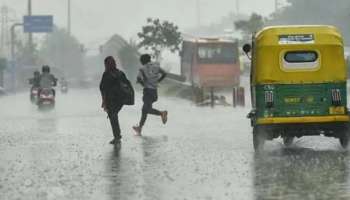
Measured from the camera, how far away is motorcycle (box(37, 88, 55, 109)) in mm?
34750

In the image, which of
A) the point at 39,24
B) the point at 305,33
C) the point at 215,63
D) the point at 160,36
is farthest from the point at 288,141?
the point at 39,24

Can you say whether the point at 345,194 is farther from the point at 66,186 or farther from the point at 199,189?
the point at 66,186

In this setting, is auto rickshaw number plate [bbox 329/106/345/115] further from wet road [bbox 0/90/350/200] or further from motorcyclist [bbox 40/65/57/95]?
motorcyclist [bbox 40/65/57/95]

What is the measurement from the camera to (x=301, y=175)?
12242mm

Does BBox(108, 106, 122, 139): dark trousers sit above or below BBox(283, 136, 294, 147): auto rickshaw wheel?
above

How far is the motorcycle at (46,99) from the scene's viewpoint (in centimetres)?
3475

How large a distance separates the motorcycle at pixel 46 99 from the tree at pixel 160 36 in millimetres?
42446

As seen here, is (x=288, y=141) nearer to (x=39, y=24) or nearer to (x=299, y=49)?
(x=299, y=49)

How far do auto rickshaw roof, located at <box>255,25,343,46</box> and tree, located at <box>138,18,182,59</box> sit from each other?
200 feet

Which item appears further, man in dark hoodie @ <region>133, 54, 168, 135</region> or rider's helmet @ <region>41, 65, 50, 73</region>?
rider's helmet @ <region>41, 65, 50, 73</region>

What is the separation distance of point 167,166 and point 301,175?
7.40 feet

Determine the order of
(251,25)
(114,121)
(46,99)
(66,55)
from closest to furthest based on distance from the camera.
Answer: (114,121) < (46,99) < (251,25) < (66,55)

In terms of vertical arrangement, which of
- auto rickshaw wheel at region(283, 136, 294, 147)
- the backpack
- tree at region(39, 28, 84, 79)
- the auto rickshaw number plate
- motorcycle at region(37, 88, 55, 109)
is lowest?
tree at region(39, 28, 84, 79)

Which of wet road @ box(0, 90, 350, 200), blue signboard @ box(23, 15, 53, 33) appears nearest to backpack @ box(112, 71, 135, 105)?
wet road @ box(0, 90, 350, 200)
